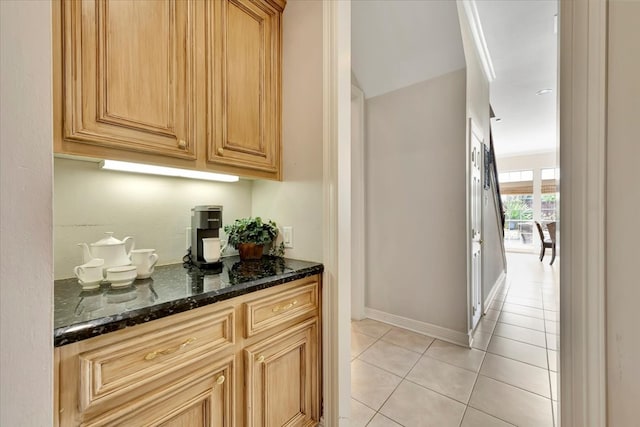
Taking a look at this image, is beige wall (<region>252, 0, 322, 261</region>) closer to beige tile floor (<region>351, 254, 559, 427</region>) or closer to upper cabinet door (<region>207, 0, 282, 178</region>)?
upper cabinet door (<region>207, 0, 282, 178</region>)

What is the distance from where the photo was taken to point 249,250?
1.42 metres

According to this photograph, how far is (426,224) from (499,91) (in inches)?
135

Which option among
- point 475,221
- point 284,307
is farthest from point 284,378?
point 475,221

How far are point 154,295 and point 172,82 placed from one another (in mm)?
863

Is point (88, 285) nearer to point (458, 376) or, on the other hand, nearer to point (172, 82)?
point (172, 82)

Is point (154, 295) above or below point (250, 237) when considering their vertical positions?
below

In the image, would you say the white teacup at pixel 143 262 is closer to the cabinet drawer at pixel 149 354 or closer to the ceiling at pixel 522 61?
the cabinet drawer at pixel 149 354

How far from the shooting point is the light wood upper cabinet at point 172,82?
2.74 ft

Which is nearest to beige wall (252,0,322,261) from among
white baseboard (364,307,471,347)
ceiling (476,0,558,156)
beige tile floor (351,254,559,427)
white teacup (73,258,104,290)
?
white teacup (73,258,104,290)

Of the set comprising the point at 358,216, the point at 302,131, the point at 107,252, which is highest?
the point at 302,131

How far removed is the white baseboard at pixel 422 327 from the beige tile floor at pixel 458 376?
6 cm

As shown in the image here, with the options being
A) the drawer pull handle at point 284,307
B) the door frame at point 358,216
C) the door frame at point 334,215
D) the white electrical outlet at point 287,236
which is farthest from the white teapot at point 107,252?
the door frame at point 358,216

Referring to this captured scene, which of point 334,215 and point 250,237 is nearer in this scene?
point 334,215

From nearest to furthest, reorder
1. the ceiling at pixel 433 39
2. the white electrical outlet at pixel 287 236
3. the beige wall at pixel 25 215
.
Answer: the beige wall at pixel 25 215 < the white electrical outlet at pixel 287 236 < the ceiling at pixel 433 39
